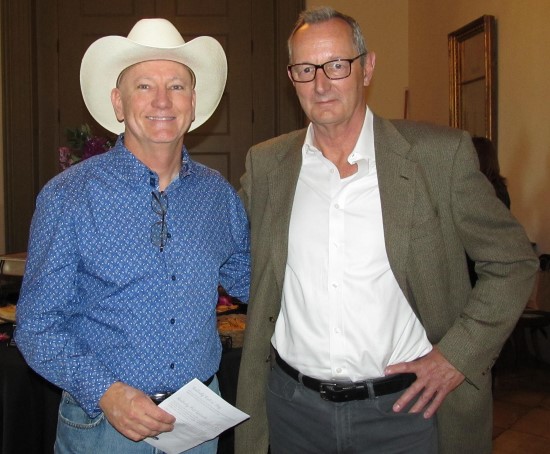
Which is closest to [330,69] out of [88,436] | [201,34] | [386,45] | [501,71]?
[88,436]

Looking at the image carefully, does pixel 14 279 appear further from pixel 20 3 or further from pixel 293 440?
pixel 20 3

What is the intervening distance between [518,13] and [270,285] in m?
3.47

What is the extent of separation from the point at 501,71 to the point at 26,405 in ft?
12.7

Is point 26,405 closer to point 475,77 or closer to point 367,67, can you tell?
point 367,67

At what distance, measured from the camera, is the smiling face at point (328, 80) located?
1.84m

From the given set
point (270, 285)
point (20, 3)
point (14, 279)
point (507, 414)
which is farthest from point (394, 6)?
point (270, 285)

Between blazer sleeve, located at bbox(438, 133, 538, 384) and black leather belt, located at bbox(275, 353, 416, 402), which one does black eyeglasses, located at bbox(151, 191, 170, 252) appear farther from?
blazer sleeve, located at bbox(438, 133, 538, 384)

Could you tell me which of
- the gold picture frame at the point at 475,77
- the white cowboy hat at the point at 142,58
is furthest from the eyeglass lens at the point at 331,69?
the gold picture frame at the point at 475,77

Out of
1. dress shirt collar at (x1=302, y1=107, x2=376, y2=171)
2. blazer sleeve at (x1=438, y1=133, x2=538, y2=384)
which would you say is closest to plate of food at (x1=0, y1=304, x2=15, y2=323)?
dress shirt collar at (x1=302, y1=107, x2=376, y2=171)

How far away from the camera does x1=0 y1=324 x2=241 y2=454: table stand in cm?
220

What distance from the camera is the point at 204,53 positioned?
6.11ft

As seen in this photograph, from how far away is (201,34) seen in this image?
5840 millimetres

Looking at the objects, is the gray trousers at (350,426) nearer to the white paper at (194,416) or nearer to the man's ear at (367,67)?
the white paper at (194,416)

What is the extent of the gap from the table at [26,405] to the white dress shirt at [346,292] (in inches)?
26.1
